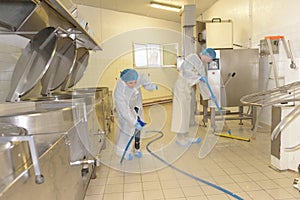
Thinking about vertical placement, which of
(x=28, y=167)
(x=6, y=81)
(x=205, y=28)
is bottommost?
(x=28, y=167)

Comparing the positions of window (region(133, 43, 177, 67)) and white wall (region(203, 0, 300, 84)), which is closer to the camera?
white wall (region(203, 0, 300, 84))

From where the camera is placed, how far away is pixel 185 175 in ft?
7.75

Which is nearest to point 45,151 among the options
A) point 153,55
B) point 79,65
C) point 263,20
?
point 79,65

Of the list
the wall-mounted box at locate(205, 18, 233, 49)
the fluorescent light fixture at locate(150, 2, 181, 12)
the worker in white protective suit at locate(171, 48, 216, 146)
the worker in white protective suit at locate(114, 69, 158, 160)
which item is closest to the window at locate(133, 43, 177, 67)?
the fluorescent light fixture at locate(150, 2, 181, 12)

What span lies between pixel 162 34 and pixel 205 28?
9.13ft

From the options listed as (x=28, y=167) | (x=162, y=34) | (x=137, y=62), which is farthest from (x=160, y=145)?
(x=162, y=34)

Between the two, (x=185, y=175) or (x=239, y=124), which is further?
(x=239, y=124)

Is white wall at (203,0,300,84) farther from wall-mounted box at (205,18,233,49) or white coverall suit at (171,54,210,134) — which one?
white coverall suit at (171,54,210,134)

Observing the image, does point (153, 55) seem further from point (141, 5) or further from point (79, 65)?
point (79, 65)

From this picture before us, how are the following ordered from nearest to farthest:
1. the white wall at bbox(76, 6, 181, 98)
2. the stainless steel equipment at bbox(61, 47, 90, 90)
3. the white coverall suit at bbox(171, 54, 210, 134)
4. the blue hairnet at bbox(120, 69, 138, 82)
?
1. the blue hairnet at bbox(120, 69, 138, 82)
2. the stainless steel equipment at bbox(61, 47, 90, 90)
3. the white coverall suit at bbox(171, 54, 210, 134)
4. the white wall at bbox(76, 6, 181, 98)

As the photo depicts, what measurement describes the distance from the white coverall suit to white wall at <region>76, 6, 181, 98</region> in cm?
151

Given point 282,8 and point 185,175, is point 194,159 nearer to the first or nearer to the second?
point 185,175

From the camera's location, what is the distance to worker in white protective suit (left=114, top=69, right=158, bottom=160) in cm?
268

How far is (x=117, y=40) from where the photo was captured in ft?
20.8
